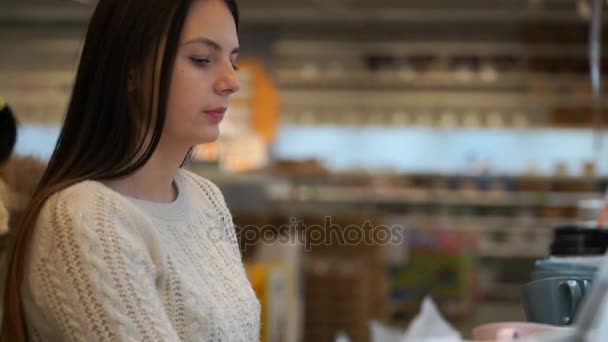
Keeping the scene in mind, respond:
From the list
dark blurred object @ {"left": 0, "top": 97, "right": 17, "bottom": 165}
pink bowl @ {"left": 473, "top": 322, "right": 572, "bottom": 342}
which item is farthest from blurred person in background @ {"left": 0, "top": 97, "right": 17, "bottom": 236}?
pink bowl @ {"left": 473, "top": 322, "right": 572, "bottom": 342}

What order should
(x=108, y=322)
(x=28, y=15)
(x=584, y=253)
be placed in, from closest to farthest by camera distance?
1. (x=108, y=322)
2. (x=584, y=253)
3. (x=28, y=15)

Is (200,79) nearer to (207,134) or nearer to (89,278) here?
(207,134)

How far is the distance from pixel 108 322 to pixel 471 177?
27.8 ft

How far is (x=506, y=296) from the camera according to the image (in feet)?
29.9

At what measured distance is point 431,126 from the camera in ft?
31.7

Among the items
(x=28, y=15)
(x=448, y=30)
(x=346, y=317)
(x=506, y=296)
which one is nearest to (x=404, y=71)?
(x=448, y=30)

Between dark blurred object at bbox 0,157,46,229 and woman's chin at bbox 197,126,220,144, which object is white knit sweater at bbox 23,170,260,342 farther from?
dark blurred object at bbox 0,157,46,229

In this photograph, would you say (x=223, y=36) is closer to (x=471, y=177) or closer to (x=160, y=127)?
(x=160, y=127)

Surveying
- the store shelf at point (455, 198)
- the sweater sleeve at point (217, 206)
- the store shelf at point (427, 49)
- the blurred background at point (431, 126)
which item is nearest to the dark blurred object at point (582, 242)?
the sweater sleeve at point (217, 206)

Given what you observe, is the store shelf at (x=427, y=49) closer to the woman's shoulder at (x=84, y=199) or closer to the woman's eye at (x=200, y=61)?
the woman's eye at (x=200, y=61)

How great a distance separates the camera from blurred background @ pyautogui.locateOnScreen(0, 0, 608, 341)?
8477 mm

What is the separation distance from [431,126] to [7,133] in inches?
326

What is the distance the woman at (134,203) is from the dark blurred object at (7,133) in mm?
380

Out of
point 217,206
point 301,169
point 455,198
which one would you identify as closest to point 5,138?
point 217,206
